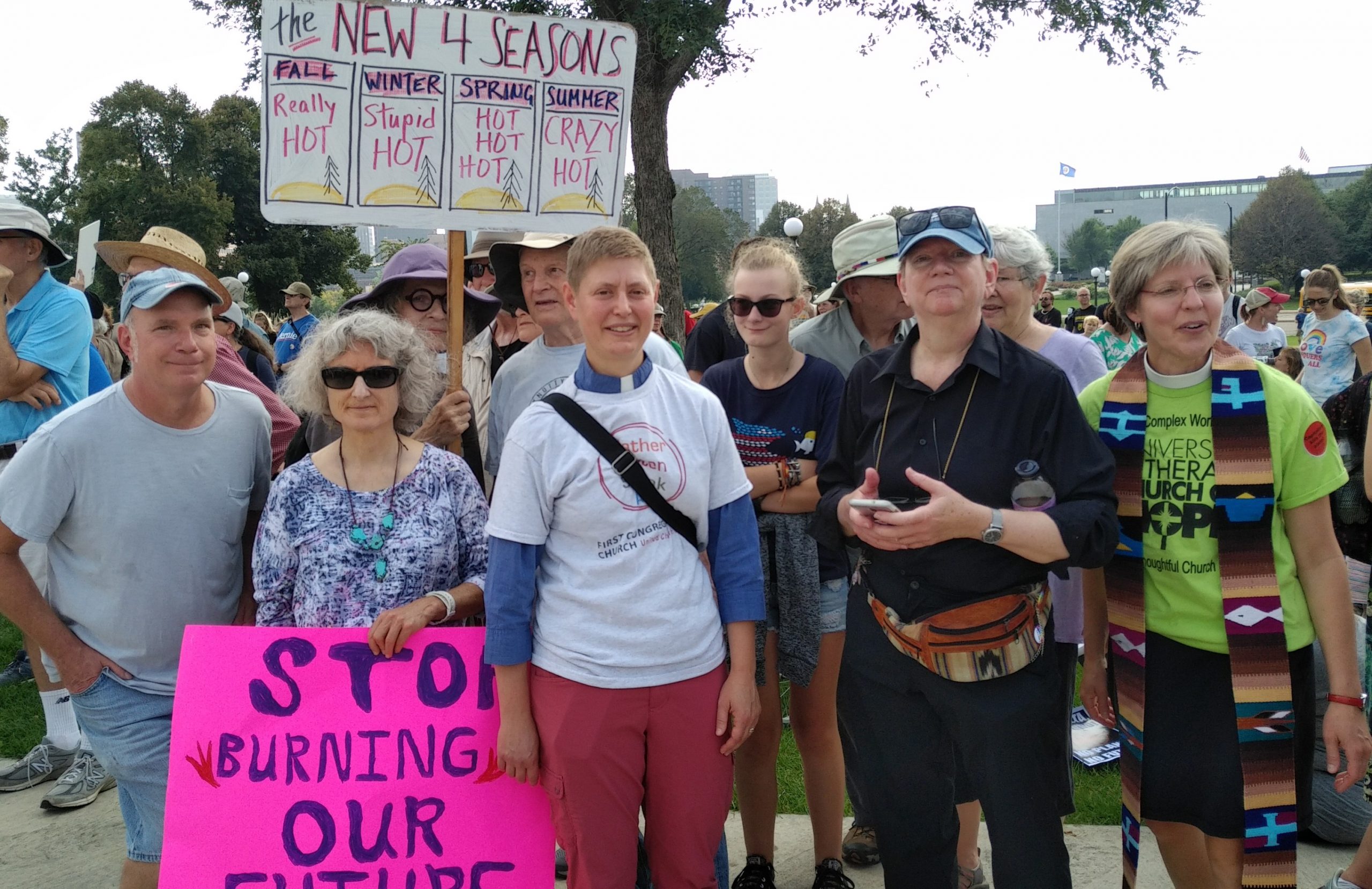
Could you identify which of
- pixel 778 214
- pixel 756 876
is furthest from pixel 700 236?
pixel 756 876

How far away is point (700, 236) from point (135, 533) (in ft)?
214

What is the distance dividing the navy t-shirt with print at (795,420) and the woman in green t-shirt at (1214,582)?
84cm

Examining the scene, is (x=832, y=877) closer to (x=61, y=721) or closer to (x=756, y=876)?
(x=756, y=876)

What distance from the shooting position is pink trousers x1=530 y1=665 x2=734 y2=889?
2361 mm

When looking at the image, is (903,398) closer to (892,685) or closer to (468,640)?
(892,685)

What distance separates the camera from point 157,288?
104 inches

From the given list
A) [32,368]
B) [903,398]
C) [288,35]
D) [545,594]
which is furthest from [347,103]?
[32,368]

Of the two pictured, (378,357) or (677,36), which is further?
(677,36)

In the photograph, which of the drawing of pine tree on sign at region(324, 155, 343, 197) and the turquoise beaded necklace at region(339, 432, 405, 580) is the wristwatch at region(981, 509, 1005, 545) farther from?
the drawing of pine tree on sign at region(324, 155, 343, 197)

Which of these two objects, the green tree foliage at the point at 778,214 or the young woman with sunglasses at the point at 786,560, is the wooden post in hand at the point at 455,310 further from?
the green tree foliage at the point at 778,214

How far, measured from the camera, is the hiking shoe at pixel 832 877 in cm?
318

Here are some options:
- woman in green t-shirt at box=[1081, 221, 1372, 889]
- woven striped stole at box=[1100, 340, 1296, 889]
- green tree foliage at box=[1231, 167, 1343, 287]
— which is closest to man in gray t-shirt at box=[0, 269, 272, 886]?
woman in green t-shirt at box=[1081, 221, 1372, 889]

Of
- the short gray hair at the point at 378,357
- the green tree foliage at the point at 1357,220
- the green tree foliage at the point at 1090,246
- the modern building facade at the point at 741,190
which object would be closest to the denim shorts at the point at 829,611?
the short gray hair at the point at 378,357

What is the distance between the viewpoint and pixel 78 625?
269cm
